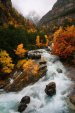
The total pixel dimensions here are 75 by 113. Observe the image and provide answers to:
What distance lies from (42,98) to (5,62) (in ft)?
67.5

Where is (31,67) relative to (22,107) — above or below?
above

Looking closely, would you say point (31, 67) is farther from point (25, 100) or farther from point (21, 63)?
point (25, 100)

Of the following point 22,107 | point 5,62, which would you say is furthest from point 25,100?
point 5,62

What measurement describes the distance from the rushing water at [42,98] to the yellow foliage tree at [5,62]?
35.9 ft

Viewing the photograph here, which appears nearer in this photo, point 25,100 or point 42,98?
point 25,100

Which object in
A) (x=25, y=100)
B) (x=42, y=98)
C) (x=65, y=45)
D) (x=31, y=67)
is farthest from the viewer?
(x=65, y=45)

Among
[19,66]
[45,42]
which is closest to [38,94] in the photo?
[19,66]

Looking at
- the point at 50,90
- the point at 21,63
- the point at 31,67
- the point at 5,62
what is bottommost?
the point at 50,90

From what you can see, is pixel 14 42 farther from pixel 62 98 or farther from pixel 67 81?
pixel 62 98

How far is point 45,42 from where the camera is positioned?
438 ft

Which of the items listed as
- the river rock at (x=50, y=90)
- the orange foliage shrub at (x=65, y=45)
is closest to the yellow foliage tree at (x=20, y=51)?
the orange foliage shrub at (x=65, y=45)

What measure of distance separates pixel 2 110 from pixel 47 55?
38689mm

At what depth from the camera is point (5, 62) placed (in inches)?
2913

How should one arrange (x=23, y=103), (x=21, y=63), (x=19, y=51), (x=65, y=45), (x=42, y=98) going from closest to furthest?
(x=23, y=103) → (x=42, y=98) → (x=21, y=63) → (x=19, y=51) → (x=65, y=45)
